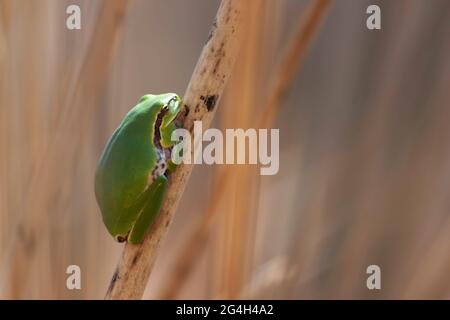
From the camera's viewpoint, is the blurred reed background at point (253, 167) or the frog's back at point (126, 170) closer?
the frog's back at point (126, 170)

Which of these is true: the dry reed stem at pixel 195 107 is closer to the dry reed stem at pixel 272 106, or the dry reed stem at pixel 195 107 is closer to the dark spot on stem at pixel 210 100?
the dark spot on stem at pixel 210 100

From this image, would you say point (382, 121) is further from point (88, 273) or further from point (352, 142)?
point (88, 273)

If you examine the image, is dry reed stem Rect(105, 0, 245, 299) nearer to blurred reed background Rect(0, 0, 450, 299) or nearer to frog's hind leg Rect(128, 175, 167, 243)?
frog's hind leg Rect(128, 175, 167, 243)

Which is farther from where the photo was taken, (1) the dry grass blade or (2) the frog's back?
(1) the dry grass blade

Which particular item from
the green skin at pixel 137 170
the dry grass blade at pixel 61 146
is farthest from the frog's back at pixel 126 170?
the dry grass blade at pixel 61 146

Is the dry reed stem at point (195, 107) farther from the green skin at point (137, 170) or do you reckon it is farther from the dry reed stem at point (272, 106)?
the dry reed stem at point (272, 106)

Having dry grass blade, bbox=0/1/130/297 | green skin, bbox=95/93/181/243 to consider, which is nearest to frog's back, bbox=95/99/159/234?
green skin, bbox=95/93/181/243

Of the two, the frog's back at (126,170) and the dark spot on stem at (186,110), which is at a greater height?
the dark spot on stem at (186,110)
